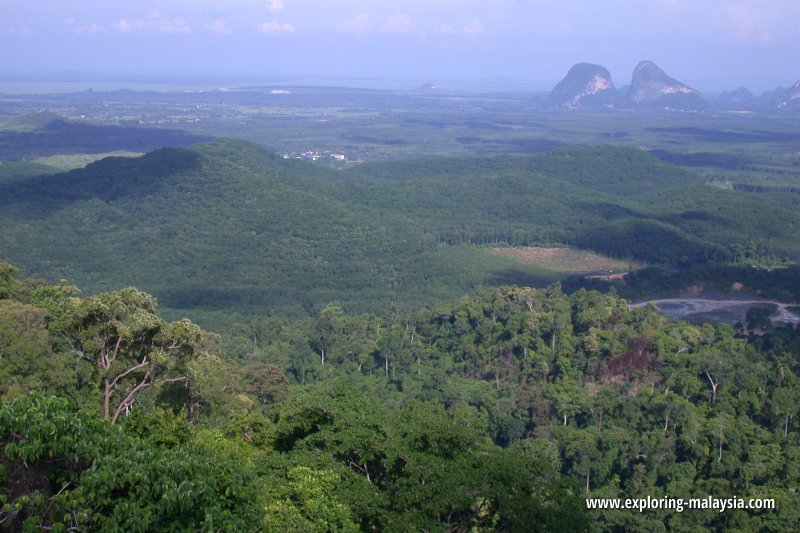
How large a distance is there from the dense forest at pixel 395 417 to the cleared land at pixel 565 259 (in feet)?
Result: 76.1

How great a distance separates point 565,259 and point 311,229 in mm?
21129

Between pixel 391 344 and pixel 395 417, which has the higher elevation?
pixel 395 417

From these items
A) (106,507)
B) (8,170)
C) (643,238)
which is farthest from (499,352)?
A: (8,170)

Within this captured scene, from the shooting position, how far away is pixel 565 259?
63.8m

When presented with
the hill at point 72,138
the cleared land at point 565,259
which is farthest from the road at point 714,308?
the hill at point 72,138

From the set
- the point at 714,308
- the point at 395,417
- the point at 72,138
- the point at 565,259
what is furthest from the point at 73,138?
the point at 395,417

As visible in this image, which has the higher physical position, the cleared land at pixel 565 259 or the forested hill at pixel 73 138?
the forested hill at pixel 73 138

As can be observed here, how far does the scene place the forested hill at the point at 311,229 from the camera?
53.2 m

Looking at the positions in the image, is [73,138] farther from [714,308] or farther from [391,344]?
[714,308]

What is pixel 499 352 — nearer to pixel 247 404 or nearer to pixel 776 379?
pixel 776 379

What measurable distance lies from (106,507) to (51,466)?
79 centimetres

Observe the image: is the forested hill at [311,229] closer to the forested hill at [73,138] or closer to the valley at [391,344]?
the valley at [391,344]

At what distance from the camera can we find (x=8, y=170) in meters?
80.0

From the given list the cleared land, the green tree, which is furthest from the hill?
the green tree
